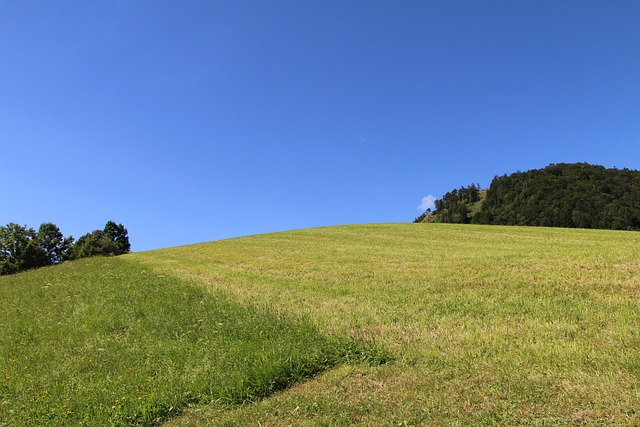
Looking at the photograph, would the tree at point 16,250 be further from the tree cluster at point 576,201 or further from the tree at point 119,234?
the tree cluster at point 576,201

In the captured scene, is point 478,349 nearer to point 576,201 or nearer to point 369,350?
point 369,350

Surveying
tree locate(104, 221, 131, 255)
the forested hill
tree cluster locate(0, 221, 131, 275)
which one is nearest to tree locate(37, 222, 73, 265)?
tree cluster locate(0, 221, 131, 275)

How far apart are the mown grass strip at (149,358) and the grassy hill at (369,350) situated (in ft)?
0.14

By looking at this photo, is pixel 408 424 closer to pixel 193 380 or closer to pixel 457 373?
pixel 457 373

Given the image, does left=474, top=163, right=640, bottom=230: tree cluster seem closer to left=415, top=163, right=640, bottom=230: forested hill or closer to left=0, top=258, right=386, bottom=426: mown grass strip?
left=415, top=163, right=640, bottom=230: forested hill

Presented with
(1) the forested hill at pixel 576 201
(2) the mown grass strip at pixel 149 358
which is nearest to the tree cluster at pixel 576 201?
(1) the forested hill at pixel 576 201

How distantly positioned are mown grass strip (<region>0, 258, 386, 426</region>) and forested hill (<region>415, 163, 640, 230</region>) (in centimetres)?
13155

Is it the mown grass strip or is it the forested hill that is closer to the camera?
the mown grass strip

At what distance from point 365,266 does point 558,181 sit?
628 ft

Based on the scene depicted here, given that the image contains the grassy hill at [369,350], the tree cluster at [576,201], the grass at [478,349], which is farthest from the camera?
the tree cluster at [576,201]

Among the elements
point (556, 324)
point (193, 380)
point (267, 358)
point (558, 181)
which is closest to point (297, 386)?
point (267, 358)

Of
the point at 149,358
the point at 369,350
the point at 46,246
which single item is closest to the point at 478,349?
the point at 369,350

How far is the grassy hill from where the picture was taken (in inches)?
212

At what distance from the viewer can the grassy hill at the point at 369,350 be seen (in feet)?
17.7
